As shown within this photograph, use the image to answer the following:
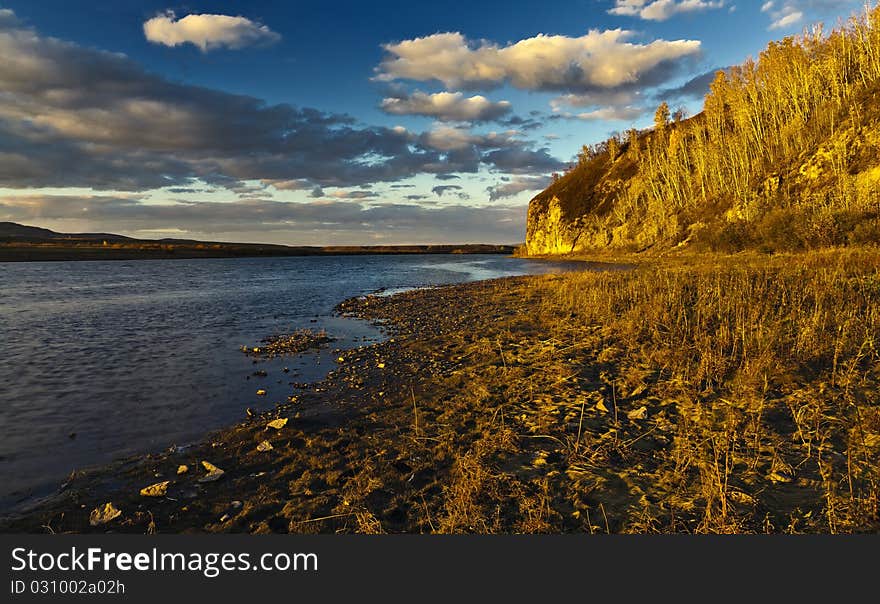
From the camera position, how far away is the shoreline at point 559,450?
5090mm

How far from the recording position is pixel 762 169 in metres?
69.8

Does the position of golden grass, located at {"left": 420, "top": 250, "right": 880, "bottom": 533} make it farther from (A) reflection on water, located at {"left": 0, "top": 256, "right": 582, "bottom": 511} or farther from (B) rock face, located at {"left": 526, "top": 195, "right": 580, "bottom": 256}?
(B) rock face, located at {"left": 526, "top": 195, "right": 580, "bottom": 256}

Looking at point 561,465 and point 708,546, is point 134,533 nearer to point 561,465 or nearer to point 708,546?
point 561,465

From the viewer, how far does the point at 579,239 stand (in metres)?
119

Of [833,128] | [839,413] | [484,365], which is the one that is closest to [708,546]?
[839,413]

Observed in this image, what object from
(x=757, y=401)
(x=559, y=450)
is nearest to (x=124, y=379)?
(x=559, y=450)

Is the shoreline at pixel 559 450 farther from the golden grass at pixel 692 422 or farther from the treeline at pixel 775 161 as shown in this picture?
the treeline at pixel 775 161

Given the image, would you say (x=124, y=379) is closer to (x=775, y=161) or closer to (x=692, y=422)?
(x=692, y=422)

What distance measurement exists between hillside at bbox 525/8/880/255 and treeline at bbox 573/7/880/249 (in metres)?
0.19

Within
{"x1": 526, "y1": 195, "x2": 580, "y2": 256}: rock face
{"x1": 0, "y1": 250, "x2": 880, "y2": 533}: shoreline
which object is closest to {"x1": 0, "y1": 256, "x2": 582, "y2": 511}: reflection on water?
{"x1": 0, "y1": 250, "x2": 880, "y2": 533}: shoreline

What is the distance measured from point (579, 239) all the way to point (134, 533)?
124 m

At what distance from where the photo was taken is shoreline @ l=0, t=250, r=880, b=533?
5.09 meters

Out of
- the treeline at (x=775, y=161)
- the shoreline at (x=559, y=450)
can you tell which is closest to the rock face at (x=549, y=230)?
the treeline at (x=775, y=161)

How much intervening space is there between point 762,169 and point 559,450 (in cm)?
8593
